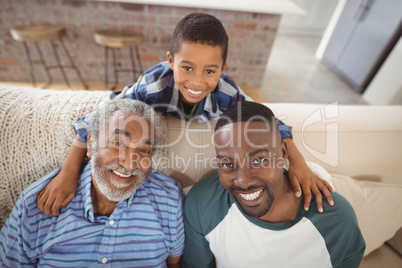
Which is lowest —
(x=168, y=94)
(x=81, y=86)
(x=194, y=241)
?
(x=81, y=86)

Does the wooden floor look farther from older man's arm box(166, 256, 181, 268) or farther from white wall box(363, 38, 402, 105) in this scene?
older man's arm box(166, 256, 181, 268)

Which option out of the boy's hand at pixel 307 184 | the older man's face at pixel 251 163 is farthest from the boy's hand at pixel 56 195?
the boy's hand at pixel 307 184

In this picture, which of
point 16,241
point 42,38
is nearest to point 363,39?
point 42,38

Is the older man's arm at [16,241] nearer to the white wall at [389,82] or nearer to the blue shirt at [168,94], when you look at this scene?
the blue shirt at [168,94]

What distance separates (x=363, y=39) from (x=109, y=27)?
3.48 meters

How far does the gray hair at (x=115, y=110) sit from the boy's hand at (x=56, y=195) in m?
0.21

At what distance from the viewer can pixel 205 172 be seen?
3.73 feet

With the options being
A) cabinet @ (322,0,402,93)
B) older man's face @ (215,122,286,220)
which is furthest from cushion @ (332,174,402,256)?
cabinet @ (322,0,402,93)

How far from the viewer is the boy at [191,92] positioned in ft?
3.05

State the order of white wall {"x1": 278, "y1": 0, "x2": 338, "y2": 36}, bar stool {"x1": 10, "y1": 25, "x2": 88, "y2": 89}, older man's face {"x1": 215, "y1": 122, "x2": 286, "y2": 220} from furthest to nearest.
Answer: white wall {"x1": 278, "y1": 0, "x2": 338, "y2": 36}, bar stool {"x1": 10, "y1": 25, "x2": 88, "y2": 89}, older man's face {"x1": 215, "y1": 122, "x2": 286, "y2": 220}

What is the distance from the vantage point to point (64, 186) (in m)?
0.93

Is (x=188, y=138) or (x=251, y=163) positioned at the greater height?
(x=251, y=163)

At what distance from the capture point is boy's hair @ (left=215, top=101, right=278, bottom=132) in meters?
0.85

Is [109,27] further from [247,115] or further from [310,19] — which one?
[310,19]
